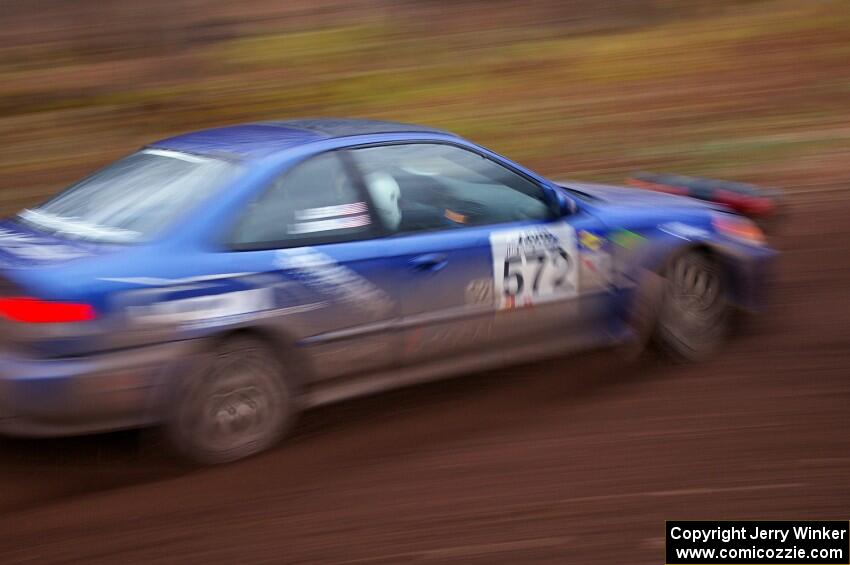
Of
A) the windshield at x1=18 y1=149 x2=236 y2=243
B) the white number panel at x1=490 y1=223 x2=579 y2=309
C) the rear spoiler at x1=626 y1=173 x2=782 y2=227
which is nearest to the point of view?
the windshield at x1=18 y1=149 x2=236 y2=243

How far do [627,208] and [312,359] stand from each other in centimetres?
198

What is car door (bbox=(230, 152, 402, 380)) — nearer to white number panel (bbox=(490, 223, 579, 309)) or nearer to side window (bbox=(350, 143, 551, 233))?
side window (bbox=(350, 143, 551, 233))

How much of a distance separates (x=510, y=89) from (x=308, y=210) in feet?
26.3

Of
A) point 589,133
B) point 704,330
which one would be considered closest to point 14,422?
point 704,330

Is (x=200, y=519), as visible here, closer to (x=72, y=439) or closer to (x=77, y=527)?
(x=77, y=527)

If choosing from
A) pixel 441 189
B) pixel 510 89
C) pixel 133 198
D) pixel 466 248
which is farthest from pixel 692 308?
pixel 510 89

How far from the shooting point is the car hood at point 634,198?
5898mm

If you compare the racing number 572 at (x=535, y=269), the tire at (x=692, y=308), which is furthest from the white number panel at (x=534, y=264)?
the tire at (x=692, y=308)

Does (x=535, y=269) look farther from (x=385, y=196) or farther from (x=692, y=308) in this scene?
(x=692, y=308)

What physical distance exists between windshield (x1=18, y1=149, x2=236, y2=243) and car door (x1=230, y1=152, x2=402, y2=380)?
0.28 m

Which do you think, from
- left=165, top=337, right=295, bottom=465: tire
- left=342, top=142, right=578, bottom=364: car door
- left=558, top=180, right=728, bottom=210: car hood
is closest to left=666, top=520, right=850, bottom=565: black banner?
left=342, top=142, right=578, bottom=364: car door

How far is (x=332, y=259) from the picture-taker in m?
4.75

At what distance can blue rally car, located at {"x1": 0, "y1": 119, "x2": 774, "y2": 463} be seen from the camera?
4223 mm

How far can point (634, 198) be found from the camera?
603 cm
